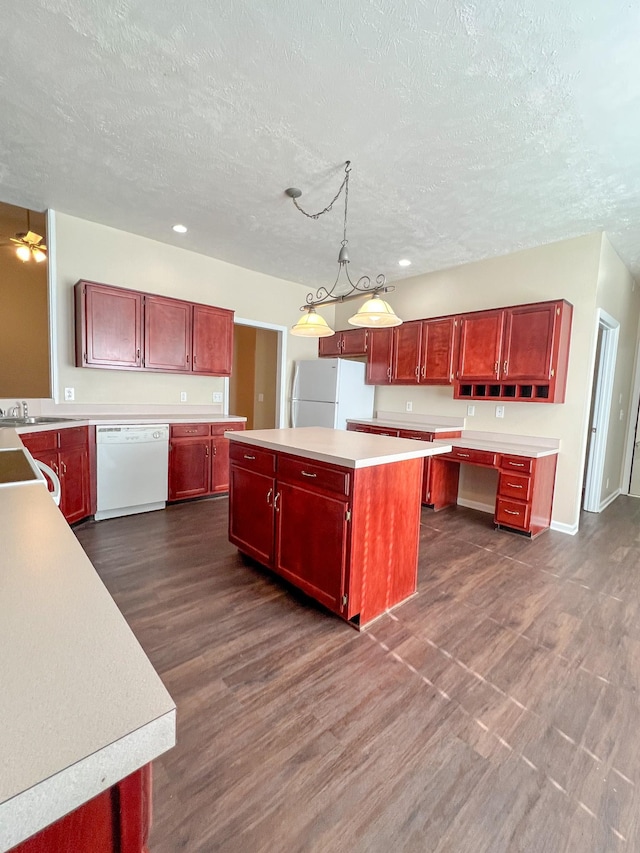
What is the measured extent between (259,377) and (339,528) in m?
4.77

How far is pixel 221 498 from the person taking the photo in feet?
14.1

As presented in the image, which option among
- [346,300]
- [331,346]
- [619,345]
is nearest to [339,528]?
[346,300]

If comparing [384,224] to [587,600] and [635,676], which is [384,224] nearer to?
[587,600]

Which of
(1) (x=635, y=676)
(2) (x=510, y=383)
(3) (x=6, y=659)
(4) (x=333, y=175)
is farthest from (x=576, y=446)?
(3) (x=6, y=659)

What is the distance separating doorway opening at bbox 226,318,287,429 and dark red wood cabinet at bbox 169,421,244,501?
1.44 m

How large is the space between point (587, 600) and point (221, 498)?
11.1 feet

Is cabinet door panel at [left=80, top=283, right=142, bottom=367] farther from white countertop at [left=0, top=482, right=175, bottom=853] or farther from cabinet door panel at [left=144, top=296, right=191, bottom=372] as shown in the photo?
white countertop at [left=0, top=482, right=175, bottom=853]

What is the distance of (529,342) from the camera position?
11.4 feet

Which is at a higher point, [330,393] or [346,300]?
[346,300]

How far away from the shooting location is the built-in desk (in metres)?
3.34

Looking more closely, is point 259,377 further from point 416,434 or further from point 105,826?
point 105,826

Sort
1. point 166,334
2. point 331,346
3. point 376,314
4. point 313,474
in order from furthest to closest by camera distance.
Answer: point 331,346 < point 166,334 < point 376,314 < point 313,474

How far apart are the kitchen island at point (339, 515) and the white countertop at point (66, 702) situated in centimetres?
137

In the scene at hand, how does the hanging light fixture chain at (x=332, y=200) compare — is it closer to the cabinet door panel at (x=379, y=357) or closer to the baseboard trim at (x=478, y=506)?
the cabinet door panel at (x=379, y=357)
